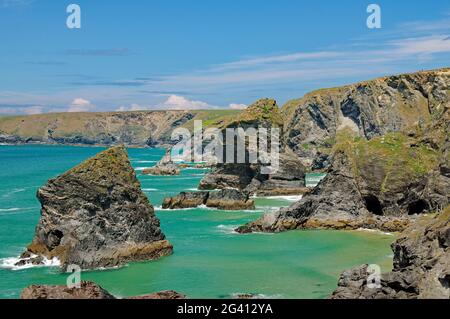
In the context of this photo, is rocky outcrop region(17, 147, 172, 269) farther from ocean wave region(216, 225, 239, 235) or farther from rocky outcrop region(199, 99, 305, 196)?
rocky outcrop region(199, 99, 305, 196)

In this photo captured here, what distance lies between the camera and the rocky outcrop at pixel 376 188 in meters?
59.5

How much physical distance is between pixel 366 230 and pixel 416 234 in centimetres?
2678

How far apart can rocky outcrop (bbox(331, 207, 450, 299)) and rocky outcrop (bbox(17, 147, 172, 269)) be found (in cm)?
1960

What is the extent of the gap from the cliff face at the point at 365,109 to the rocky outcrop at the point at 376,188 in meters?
95.9

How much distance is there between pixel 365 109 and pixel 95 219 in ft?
457

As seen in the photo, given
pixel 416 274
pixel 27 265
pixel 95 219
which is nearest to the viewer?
pixel 416 274

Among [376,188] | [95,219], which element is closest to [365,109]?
[376,188]

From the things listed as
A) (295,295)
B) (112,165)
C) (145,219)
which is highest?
(112,165)

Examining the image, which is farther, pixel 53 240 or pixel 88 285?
pixel 53 240

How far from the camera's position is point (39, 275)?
41438mm

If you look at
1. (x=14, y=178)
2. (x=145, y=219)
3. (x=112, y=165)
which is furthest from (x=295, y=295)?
(x=14, y=178)

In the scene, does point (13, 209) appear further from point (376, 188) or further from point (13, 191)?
point (376, 188)

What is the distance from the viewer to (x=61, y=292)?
76.7 feet
